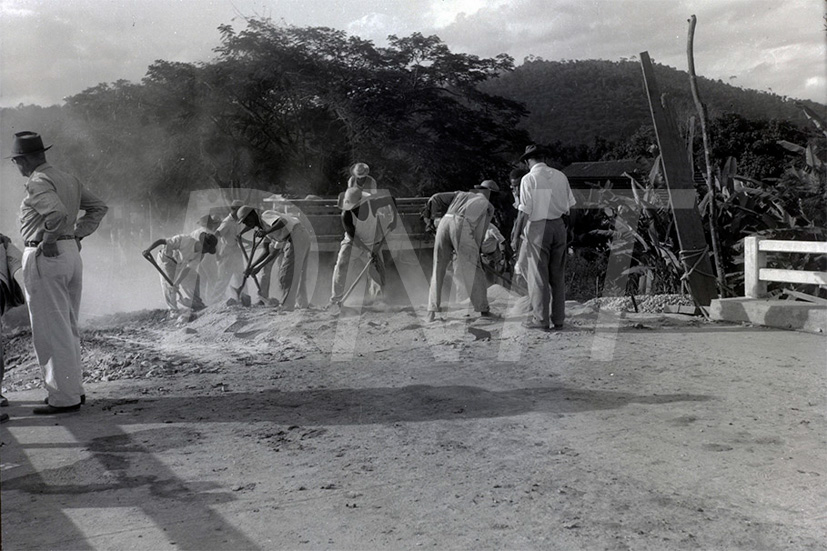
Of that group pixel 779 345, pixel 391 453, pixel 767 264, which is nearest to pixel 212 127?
pixel 767 264

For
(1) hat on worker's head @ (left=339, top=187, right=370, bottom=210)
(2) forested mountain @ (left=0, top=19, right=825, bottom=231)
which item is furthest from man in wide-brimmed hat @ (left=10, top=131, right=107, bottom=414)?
(2) forested mountain @ (left=0, top=19, right=825, bottom=231)

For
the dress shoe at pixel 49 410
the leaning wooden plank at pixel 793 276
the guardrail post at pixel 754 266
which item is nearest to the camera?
the dress shoe at pixel 49 410

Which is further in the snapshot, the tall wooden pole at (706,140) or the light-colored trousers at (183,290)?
the light-colored trousers at (183,290)

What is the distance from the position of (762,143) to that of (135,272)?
20389mm

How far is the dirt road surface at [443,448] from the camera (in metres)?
3.61

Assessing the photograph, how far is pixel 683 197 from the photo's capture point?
31.7 feet

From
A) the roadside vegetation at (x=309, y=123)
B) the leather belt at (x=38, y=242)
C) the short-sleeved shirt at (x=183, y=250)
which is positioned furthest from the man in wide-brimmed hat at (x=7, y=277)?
the roadside vegetation at (x=309, y=123)

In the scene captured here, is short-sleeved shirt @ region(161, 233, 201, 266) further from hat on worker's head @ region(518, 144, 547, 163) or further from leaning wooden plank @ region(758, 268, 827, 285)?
leaning wooden plank @ region(758, 268, 827, 285)

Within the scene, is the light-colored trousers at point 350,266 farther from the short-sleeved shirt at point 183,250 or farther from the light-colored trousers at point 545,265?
the light-colored trousers at point 545,265

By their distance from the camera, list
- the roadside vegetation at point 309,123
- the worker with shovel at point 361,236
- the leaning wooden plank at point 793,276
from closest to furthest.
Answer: the leaning wooden plank at point 793,276
the worker with shovel at point 361,236
the roadside vegetation at point 309,123

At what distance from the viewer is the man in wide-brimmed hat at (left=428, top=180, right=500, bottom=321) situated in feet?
31.6

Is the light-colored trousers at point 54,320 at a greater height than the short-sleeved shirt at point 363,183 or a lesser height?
lesser

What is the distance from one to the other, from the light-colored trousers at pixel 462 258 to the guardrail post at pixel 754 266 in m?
2.86

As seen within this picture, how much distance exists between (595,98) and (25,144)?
29.6 meters
